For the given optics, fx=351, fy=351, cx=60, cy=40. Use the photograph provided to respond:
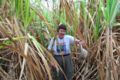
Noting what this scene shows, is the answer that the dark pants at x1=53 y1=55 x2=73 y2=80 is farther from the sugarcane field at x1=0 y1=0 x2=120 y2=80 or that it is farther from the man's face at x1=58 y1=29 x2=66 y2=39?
the man's face at x1=58 y1=29 x2=66 y2=39

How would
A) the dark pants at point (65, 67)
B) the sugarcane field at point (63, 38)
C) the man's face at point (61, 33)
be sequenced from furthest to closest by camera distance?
the dark pants at point (65, 67)
the man's face at point (61, 33)
the sugarcane field at point (63, 38)

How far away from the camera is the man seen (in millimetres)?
4355

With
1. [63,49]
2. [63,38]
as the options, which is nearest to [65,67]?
[63,49]

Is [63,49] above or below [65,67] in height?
above

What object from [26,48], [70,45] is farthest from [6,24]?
[70,45]

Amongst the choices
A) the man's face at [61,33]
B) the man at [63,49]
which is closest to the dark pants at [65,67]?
the man at [63,49]

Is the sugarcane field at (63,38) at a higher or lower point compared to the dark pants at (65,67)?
higher

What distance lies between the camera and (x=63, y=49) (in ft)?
14.6

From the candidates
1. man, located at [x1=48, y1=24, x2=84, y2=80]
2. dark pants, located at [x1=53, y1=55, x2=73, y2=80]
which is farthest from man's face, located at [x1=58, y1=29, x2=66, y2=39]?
dark pants, located at [x1=53, y1=55, x2=73, y2=80]

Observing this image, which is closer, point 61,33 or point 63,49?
point 61,33

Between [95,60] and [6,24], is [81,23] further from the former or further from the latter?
[6,24]

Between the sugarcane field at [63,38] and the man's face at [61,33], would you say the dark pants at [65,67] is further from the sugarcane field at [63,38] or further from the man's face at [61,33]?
the man's face at [61,33]

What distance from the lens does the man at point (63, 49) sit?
4355mm

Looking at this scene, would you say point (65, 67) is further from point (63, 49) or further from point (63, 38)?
point (63, 38)
